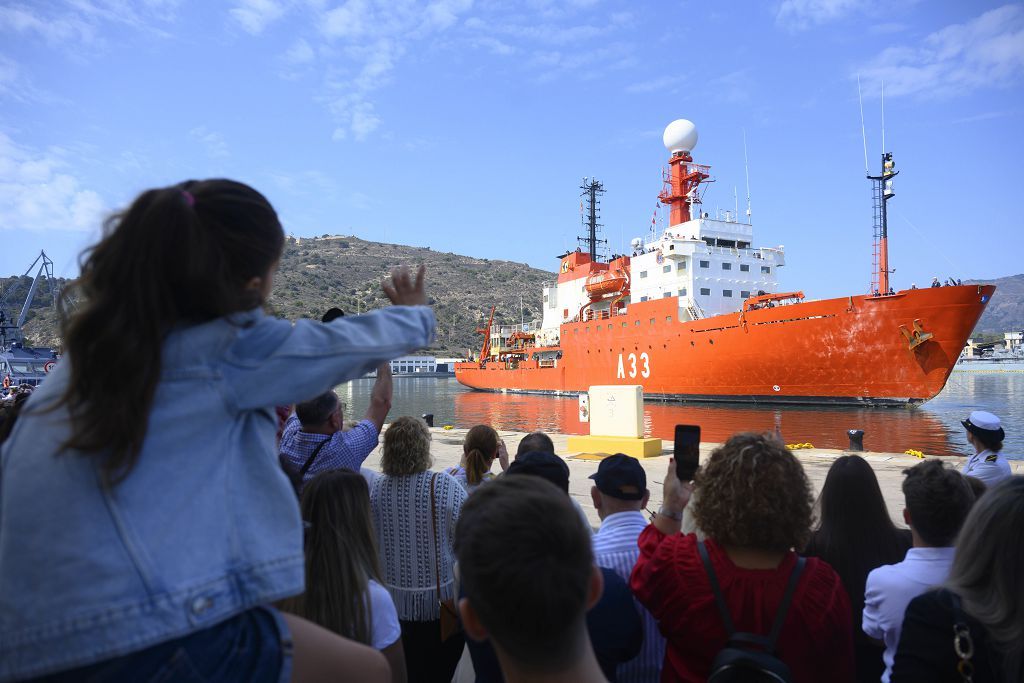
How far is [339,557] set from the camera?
1.96 meters

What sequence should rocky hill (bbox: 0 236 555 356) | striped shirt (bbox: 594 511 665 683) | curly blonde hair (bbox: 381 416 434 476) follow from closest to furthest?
striped shirt (bbox: 594 511 665 683), curly blonde hair (bbox: 381 416 434 476), rocky hill (bbox: 0 236 555 356)

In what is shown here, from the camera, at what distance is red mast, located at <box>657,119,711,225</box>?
33906 millimetres

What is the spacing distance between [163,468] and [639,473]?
1855 millimetres

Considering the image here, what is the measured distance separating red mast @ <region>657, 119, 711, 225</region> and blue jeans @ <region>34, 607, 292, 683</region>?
3492 centimetres

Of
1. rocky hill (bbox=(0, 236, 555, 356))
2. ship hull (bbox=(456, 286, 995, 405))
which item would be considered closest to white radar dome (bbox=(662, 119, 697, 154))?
ship hull (bbox=(456, 286, 995, 405))

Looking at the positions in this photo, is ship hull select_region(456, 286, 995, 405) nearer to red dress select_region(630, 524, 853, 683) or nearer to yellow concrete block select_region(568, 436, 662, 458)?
yellow concrete block select_region(568, 436, 662, 458)

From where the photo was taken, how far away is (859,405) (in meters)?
23.7

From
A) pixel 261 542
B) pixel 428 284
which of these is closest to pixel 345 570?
pixel 261 542

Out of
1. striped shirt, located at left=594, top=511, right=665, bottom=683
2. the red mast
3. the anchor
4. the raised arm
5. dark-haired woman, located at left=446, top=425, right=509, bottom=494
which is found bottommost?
striped shirt, located at left=594, top=511, right=665, bottom=683

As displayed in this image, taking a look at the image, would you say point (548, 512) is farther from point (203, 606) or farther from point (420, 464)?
point (420, 464)

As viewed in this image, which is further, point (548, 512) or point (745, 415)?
point (745, 415)

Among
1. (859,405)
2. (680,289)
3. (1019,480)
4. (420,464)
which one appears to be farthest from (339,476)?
(680,289)

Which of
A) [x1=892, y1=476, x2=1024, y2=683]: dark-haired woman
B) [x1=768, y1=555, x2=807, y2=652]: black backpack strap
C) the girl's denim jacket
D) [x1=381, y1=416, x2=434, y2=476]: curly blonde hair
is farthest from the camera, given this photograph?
[x1=381, y1=416, x2=434, y2=476]: curly blonde hair

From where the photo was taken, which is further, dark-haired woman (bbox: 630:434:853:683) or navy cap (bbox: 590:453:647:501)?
navy cap (bbox: 590:453:647:501)
